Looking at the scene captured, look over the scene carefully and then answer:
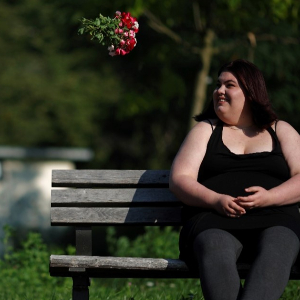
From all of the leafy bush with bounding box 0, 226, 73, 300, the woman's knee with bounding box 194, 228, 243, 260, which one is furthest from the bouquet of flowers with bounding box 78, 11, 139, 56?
the leafy bush with bounding box 0, 226, 73, 300

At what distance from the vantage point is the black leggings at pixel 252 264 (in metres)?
4.15

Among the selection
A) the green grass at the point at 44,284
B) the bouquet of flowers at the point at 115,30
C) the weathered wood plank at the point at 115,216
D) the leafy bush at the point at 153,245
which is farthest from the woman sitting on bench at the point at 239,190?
the leafy bush at the point at 153,245

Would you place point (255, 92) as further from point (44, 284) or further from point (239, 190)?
point (44, 284)

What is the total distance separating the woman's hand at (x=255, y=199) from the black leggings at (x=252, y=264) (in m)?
0.14

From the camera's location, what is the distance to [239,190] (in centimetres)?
464

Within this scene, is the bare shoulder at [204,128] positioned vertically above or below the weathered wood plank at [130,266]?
above

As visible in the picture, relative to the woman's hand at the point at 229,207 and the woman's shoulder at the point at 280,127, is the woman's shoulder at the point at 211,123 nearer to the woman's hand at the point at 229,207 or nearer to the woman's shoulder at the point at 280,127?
the woman's shoulder at the point at 280,127

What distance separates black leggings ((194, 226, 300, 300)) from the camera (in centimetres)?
415

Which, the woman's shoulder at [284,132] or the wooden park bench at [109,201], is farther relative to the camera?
the wooden park bench at [109,201]

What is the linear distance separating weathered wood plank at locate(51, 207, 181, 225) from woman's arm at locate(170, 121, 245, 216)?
0.57 metres

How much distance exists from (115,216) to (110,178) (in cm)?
23

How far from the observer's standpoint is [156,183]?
5.35m

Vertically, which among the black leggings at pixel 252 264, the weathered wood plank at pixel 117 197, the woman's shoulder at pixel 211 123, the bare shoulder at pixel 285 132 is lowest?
the black leggings at pixel 252 264

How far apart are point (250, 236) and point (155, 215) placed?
0.90 m
